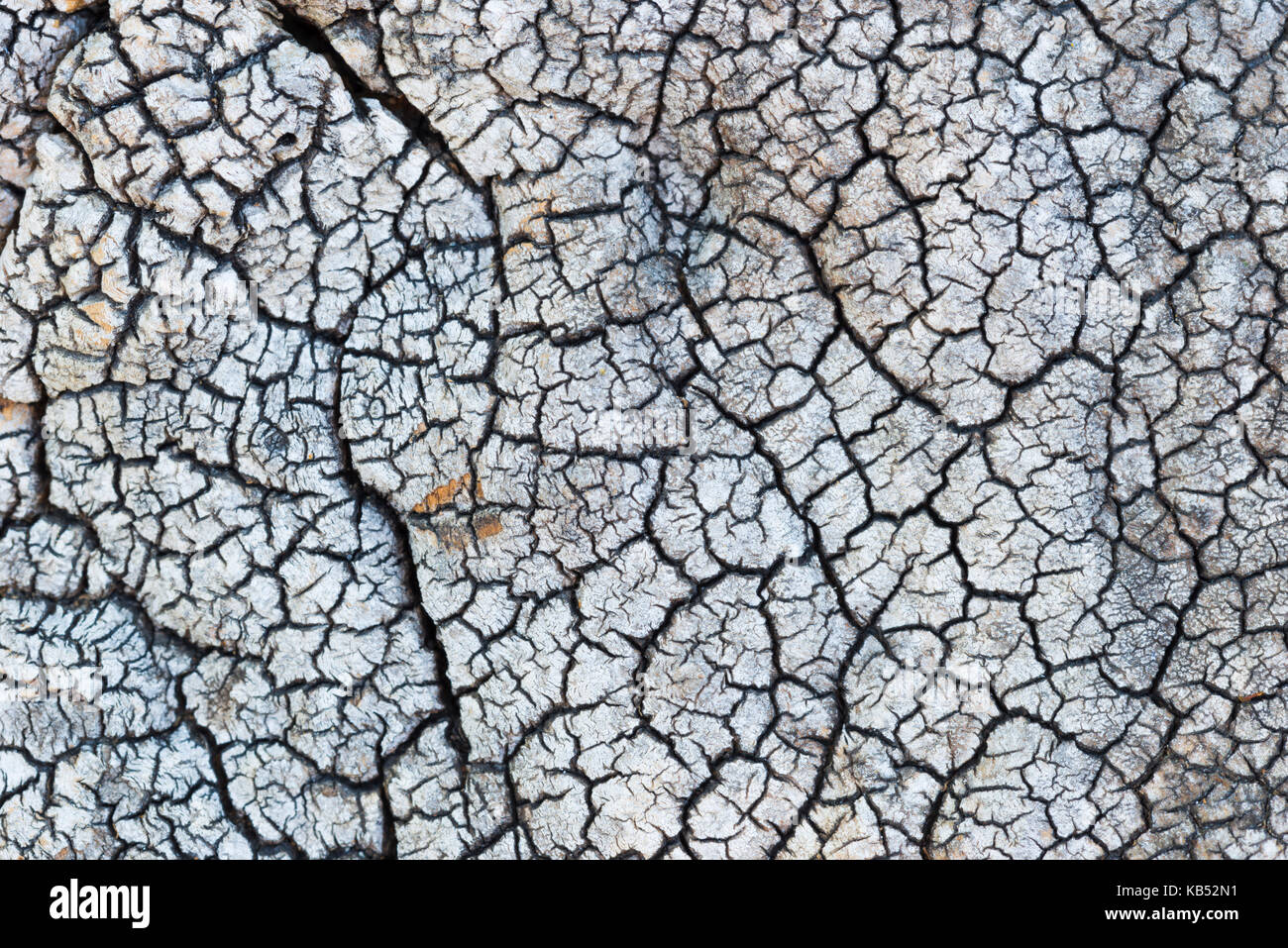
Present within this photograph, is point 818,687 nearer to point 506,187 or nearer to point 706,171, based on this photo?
point 706,171

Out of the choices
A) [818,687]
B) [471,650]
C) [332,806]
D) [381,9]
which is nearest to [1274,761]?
[818,687]

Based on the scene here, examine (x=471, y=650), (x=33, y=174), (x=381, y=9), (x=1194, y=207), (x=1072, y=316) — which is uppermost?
(x=381, y=9)

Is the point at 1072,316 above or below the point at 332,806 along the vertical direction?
above

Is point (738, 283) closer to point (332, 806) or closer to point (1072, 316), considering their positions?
point (1072, 316)

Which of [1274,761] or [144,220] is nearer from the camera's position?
[1274,761]

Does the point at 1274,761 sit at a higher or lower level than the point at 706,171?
lower

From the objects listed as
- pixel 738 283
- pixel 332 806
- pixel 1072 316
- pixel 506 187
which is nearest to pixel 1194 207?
pixel 1072 316
